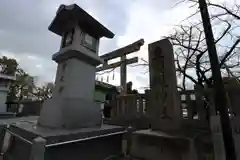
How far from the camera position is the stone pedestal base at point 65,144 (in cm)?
284

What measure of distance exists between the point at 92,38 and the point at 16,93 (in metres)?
21.7

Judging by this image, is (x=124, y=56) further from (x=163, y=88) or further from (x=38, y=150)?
(x=38, y=150)

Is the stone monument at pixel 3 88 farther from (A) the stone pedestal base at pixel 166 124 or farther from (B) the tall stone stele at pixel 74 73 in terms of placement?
(A) the stone pedestal base at pixel 166 124

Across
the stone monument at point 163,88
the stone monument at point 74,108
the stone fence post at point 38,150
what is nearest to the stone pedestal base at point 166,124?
the stone monument at point 163,88

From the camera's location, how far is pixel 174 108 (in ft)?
13.8

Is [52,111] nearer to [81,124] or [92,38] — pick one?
[81,124]

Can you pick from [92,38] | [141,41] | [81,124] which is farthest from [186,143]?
[141,41]

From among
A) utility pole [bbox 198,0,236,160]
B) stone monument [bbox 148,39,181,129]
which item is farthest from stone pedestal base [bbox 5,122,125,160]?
utility pole [bbox 198,0,236,160]

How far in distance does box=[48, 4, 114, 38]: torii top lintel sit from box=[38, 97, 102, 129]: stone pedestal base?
234cm

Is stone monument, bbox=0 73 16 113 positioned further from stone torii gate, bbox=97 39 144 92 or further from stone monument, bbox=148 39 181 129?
stone monument, bbox=148 39 181 129

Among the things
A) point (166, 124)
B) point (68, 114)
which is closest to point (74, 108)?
point (68, 114)

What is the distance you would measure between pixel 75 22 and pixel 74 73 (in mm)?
1600

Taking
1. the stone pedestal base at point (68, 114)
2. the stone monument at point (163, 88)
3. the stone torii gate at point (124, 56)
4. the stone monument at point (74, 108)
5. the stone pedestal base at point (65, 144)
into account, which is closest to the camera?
the stone pedestal base at point (65, 144)

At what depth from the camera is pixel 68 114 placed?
4.06 meters
